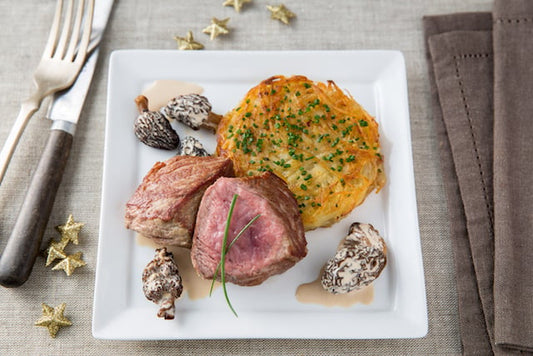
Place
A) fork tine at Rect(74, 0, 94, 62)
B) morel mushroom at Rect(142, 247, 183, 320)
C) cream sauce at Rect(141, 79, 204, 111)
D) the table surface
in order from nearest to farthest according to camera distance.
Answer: morel mushroom at Rect(142, 247, 183, 320) → the table surface → cream sauce at Rect(141, 79, 204, 111) → fork tine at Rect(74, 0, 94, 62)

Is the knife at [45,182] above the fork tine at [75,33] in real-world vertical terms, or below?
below

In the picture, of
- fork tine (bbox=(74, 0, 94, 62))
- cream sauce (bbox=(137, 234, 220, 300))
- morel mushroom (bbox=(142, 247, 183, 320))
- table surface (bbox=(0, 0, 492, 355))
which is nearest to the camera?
morel mushroom (bbox=(142, 247, 183, 320))

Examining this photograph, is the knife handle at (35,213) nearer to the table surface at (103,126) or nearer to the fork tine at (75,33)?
the table surface at (103,126)

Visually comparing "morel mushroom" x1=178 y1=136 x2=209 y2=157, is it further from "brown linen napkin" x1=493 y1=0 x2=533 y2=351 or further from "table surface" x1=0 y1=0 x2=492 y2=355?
"brown linen napkin" x1=493 y1=0 x2=533 y2=351

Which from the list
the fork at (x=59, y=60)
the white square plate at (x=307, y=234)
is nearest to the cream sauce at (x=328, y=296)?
the white square plate at (x=307, y=234)

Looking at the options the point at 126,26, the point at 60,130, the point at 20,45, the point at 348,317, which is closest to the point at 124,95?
the point at 60,130

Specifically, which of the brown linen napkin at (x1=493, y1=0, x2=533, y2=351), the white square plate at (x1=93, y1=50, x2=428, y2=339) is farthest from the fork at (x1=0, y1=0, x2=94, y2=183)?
the brown linen napkin at (x1=493, y1=0, x2=533, y2=351)

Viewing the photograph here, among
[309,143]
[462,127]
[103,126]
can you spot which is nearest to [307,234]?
[309,143]

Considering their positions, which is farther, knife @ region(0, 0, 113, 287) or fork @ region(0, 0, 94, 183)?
fork @ region(0, 0, 94, 183)
